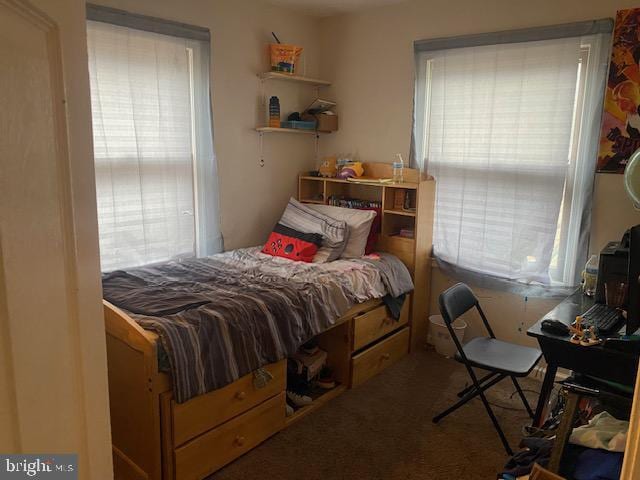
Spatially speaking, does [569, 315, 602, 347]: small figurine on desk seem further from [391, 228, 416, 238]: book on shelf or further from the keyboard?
[391, 228, 416, 238]: book on shelf

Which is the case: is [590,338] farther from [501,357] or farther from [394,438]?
[394,438]

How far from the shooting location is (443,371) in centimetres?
322

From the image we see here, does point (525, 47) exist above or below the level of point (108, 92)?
above

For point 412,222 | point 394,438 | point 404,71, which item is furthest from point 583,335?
point 404,71

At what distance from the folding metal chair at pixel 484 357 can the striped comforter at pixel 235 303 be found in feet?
1.69

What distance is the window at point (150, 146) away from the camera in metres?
2.72

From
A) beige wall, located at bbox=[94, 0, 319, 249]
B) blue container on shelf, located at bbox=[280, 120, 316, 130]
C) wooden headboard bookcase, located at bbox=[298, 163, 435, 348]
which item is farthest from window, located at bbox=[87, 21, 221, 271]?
wooden headboard bookcase, located at bbox=[298, 163, 435, 348]

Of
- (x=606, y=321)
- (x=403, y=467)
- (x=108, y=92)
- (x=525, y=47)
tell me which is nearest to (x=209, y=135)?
(x=108, y=92)

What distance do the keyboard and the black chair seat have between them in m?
0.40

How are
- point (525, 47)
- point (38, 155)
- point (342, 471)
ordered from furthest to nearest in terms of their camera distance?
point (525, 47) < point (342, 471) < point (38, 155)

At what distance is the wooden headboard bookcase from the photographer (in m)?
3.36

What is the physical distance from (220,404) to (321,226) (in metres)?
1.58

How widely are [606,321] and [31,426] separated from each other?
A: 2.14 metres

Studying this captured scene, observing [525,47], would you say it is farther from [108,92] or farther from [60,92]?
[60,92]
